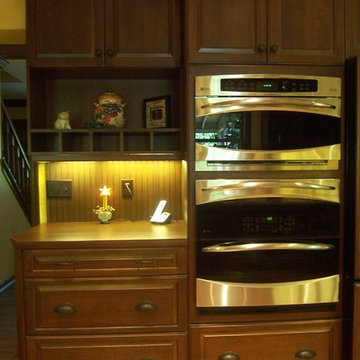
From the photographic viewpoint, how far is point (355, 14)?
1.78m

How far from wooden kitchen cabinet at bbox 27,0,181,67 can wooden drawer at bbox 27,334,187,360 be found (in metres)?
1.50

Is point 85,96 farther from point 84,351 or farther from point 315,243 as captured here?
point 315,243

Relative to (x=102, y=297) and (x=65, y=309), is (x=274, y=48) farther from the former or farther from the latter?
(x=65, y=309)

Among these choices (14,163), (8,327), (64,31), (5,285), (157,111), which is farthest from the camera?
(14,163)

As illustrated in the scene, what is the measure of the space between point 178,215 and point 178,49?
1063 mm

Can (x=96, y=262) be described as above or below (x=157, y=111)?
below

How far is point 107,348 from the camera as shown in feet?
5.64

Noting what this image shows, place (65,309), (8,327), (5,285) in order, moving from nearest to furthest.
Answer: (65,309)
(8,327)
(5,285)

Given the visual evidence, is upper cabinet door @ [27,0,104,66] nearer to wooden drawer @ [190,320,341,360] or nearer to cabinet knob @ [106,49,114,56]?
cabinet knob @ [106,49,114,56]

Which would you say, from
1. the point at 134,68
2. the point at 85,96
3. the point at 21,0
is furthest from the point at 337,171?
the point at 21,0

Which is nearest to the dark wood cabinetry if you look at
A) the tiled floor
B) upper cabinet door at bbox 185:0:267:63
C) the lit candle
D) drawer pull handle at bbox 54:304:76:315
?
the lit candle

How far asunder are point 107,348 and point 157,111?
1.41 metres

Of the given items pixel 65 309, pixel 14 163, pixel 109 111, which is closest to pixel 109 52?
pixel 109 111

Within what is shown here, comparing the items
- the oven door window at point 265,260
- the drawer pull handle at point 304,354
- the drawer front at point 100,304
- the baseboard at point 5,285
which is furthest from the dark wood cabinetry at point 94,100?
the baseboard at point 5,285
